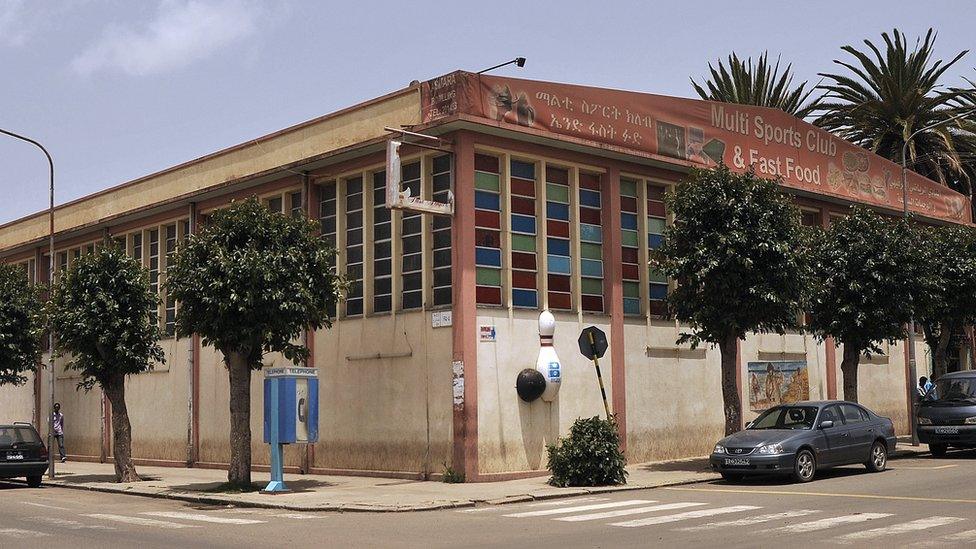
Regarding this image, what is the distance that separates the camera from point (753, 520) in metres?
14.6

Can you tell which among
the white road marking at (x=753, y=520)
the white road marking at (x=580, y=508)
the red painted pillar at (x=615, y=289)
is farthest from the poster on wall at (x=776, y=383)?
the white road marking at (x=753, y=520)

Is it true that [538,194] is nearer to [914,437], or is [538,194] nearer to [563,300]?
[563,300]

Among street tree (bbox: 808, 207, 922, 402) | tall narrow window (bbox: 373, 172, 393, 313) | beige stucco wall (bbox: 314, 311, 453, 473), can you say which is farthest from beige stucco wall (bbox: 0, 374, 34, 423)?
street tree (bbox: 808, 207, 922, 402)

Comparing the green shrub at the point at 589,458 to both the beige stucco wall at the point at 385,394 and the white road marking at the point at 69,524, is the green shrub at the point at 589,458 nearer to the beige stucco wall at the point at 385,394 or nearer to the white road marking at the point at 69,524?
the beige stucco wall at the point at 385,394

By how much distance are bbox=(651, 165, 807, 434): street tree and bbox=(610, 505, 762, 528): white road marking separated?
291 inches

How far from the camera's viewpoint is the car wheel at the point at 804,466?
65.7 feet

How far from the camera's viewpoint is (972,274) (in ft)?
102

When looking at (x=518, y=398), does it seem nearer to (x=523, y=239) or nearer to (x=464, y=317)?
(x=464, y=317)

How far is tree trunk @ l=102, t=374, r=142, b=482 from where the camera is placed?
2483 cm

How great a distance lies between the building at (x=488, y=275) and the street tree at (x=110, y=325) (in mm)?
2070

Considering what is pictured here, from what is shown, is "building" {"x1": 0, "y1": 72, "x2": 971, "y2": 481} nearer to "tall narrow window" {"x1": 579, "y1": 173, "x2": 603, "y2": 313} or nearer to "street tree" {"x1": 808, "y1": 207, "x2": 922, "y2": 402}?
"tall narrow window" {"x1": 579, "y1": 173, "x2": 603, "y2": 313}

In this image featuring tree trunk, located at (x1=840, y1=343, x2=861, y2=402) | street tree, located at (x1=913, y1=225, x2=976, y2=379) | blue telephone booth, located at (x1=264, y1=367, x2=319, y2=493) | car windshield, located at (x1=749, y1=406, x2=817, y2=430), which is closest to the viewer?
blue telephone booth, located at (x1=264, y1=367, x2=319, y2=493)

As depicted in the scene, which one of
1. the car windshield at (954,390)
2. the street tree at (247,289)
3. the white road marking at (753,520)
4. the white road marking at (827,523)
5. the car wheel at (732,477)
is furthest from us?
the car windshield at (954,390)

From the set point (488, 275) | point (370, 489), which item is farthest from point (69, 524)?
point (488, 275)
